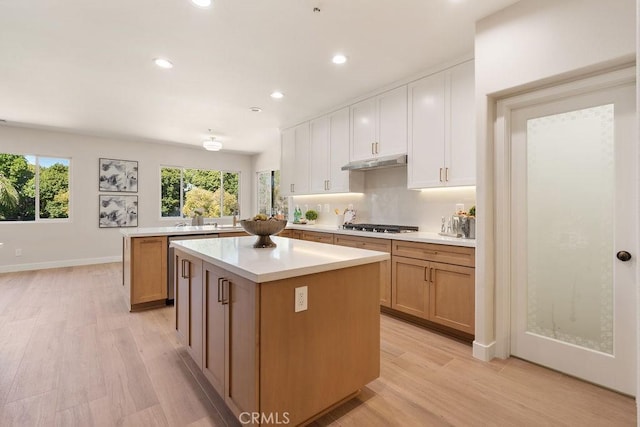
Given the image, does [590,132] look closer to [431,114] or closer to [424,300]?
[431,114]

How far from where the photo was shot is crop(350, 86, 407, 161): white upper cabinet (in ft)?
11.5

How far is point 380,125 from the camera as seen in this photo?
375cm

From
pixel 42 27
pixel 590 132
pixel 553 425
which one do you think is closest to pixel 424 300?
pixel 553 425

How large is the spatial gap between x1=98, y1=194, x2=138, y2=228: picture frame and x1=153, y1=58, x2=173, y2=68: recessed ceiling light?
14.3 ft

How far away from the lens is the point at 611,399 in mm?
1902

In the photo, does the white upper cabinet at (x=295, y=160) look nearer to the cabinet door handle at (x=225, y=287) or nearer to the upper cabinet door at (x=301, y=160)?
the upper cabinet door at (x=301, y=160)

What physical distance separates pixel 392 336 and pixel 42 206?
676 centimetres

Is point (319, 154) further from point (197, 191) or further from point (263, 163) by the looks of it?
point (197, 191)

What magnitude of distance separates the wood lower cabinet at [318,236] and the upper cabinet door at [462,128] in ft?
A: 5.46

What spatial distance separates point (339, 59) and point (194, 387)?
10.0ft

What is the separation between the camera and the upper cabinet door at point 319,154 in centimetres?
461

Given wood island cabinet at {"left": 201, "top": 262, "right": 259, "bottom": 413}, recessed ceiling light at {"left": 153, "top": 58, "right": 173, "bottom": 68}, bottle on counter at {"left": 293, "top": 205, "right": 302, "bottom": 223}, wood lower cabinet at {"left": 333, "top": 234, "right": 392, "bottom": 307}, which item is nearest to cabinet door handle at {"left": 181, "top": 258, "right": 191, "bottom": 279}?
wood island cabinet at {"left": 201, "top": 262, "right": 259, "bottom": 413}

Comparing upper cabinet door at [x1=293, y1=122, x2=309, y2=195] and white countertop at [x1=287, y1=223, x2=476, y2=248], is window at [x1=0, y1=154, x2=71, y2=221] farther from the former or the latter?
white countertop at [x1=287, y1=223, x2=476, y2=248]

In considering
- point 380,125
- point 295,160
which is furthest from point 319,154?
point 380,125
